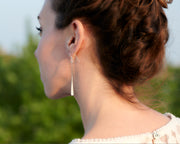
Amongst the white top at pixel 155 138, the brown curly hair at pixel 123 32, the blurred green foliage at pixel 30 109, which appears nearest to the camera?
the white top at pixel 155 138

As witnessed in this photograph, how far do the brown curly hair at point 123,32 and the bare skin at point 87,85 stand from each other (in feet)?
0.13

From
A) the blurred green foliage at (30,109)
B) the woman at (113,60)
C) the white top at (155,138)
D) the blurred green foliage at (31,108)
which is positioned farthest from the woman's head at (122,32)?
the blurred green foliage at (30,109)

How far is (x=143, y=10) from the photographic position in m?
1.42

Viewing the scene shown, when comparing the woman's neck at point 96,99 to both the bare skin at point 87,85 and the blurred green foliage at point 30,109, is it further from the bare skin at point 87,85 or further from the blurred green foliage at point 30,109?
the blurred green foliage at point 30,109

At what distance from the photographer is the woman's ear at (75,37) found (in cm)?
144

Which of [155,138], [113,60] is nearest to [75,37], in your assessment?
[113,60]

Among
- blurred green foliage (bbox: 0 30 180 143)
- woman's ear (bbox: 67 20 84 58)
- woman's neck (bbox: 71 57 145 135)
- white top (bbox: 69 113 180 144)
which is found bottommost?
blurred green foliage (bbox: 0 30 180 143)

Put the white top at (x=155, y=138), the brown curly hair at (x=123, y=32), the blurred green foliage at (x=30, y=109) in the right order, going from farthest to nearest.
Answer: the blurred green foliage at (x=30, y=109), the brown curly hair at (x=123, y=32), the white top at (x=155, y=138)

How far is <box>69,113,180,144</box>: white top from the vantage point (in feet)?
4.23

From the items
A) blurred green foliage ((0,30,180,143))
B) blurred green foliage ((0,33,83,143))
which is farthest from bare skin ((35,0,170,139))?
blurred green foliage ((0,33,83,143))

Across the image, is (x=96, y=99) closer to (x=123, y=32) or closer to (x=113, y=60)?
(x=113, y=60)

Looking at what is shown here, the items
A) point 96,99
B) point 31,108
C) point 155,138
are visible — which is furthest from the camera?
point 31,108

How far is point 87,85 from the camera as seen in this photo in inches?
58.8

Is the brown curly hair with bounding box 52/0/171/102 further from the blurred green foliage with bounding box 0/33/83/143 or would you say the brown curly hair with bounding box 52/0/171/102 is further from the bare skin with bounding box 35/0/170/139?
the blurred green foliage with bounding box 0/33/83/143
